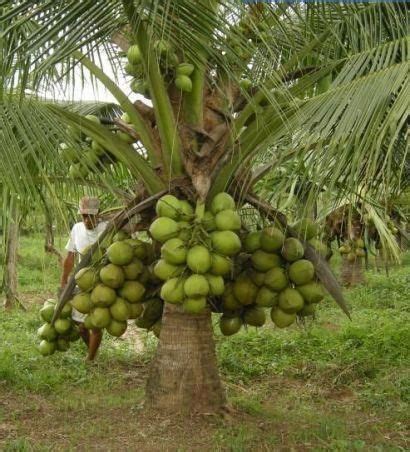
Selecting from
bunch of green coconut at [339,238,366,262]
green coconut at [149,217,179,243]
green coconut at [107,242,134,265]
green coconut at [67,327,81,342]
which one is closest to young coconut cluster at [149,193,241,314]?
green coconut at [149,217,179,243]

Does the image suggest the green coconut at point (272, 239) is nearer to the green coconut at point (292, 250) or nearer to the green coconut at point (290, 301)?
the green coconut at point (292, 250)

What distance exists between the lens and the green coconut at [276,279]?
11.1 ft

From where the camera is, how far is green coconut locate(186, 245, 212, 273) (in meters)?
3.07

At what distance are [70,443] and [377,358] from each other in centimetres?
278

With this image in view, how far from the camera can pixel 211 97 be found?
3.74 meters

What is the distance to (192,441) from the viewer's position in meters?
3.58

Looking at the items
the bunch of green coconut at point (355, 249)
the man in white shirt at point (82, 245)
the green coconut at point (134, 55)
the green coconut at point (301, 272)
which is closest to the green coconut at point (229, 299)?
the green coconut at point (301, 272)

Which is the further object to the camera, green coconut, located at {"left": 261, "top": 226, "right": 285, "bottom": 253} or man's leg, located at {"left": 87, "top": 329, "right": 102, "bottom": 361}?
man's leg, located at {"left": 87, "top": 329, "right": 102, "bottom": 361}

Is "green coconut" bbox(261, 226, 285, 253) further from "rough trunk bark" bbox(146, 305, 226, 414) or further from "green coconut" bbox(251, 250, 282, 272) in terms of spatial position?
"rough trunk bark" bbox(146, 305, 226, 414)

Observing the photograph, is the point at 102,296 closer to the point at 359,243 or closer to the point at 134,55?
the point at 134,55

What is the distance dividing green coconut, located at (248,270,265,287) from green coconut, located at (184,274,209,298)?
1.41 ft

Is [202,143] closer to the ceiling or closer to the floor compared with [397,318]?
closer to the ceiling

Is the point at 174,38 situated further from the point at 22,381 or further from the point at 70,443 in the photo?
the point at 22,381

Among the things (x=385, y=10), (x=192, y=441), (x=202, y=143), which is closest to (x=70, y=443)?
(x=192, y=441)
